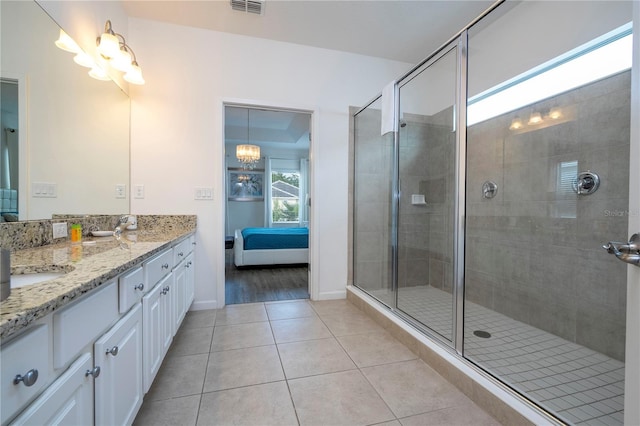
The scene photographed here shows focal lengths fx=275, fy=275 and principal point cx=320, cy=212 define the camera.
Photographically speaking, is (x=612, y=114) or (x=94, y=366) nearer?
(x=94, y=366)

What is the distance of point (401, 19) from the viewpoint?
8.31ft

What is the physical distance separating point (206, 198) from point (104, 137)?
91cm

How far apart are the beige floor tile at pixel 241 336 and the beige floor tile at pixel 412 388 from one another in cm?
82

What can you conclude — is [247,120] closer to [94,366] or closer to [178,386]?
[178,386]

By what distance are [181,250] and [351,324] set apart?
1512 millimetres

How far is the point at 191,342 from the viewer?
2.03 m

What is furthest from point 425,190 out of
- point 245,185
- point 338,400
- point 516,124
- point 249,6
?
point 245,185

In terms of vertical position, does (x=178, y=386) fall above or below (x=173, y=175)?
below

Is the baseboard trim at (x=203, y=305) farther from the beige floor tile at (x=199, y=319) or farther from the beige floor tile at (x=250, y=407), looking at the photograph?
the beige floor tile at (x=250, y=407)

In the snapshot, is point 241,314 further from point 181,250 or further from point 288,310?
point 181,250

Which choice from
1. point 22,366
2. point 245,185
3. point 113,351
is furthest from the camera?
point 245,185

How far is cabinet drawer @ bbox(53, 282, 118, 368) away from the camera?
0.66m

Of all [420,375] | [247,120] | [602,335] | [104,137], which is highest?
[247,120]

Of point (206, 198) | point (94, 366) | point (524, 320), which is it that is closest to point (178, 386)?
point (94, 366)
